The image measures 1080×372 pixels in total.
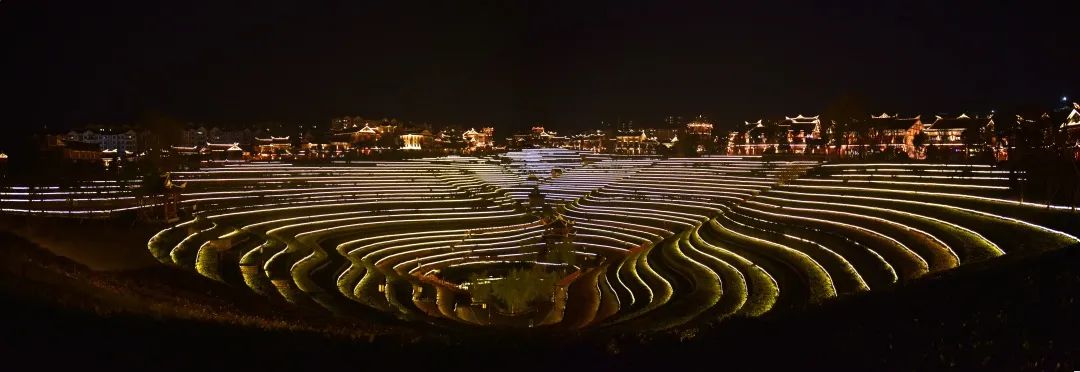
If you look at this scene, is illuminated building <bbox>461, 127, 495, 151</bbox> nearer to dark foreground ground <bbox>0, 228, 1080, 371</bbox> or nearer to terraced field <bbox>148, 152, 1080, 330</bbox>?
terraced field <bbox>148, 152, 1080, 330</bbox>

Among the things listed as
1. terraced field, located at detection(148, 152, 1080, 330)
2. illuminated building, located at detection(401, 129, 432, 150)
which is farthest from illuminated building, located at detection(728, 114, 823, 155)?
illuminated building, located at detection(401, 129, 432, 150)

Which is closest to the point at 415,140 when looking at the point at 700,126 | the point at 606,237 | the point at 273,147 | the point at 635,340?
the point at 273,147

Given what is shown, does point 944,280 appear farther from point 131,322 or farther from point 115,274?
point 115,274

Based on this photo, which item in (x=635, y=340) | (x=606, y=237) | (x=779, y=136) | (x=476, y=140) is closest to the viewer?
(x=635, y=340)

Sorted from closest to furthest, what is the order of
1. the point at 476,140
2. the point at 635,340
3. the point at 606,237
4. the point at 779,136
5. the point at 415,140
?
the point at 635,340
the point at 606,237
the point at 779,136
the point at 415,140
the point at 476,140

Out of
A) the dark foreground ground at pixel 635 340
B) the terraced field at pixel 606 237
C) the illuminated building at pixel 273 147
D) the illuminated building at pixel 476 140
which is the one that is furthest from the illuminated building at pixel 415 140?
the dark foreground ground at pixel 635 340

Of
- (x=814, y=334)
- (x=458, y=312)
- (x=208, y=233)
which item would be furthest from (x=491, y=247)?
(x=814, y=334)

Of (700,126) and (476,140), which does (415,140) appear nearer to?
(476,140)
